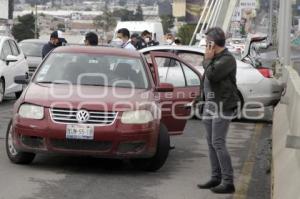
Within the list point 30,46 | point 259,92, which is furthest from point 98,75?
point 30,46

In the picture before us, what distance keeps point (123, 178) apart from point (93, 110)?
36.2 inches

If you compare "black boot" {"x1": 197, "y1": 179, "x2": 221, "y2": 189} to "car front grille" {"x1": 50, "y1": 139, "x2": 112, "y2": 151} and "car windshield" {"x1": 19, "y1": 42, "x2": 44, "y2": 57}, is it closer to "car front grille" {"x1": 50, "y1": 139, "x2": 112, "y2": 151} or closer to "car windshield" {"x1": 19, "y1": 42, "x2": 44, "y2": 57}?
"car front grille" {"x1": 50, "y1": 139, "x2": 112, "y2": 151}

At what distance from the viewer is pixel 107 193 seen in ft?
25.2

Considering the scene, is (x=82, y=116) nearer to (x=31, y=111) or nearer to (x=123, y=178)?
(x=31, y=111)

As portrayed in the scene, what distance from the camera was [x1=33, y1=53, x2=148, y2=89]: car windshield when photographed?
941cm

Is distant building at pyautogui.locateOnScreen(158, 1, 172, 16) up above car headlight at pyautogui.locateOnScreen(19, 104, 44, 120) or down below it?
below

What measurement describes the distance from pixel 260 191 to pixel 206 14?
44304 millimetres

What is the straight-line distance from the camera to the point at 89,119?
8.34 meters

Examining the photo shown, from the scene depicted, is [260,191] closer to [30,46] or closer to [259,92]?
[259,92]

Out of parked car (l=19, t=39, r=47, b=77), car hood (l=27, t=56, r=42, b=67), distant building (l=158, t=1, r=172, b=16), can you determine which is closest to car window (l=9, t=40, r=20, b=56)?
parked car (l=19, t=39, r=47, b=77)

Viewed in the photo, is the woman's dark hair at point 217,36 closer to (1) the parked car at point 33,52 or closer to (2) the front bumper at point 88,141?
(2) the front bumper at point 88,141

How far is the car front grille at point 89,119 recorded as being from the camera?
8.34 metres

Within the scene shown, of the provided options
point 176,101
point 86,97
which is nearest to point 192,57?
point 176,101

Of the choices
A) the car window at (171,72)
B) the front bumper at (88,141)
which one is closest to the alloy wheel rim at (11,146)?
the front bumper at (88,141)
